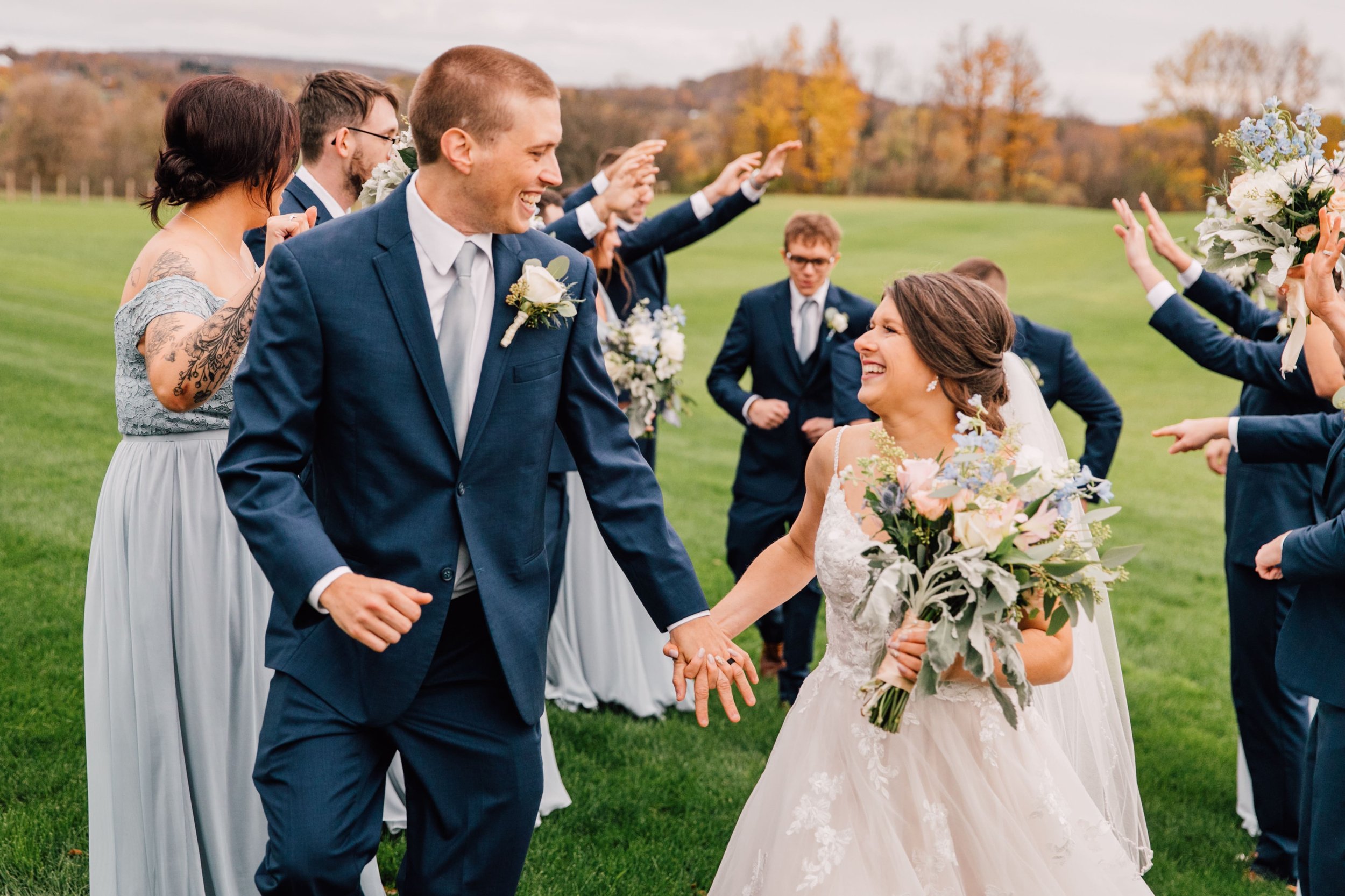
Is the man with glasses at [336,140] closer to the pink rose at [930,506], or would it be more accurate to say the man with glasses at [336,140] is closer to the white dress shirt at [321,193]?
the white dress shirt at [321,193]

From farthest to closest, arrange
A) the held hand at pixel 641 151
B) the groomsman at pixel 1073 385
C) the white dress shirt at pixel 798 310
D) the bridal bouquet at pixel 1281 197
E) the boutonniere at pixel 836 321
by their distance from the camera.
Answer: the white dress shirt at pixel 798 310
the boutonniere at pixel 836 321
the groomsman at pixel 1073 385
the held hand at pixel 641 151
the bridal bouquet at pixel 1281 197

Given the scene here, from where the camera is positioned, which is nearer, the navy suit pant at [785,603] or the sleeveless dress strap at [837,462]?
the sleeveless dress strap at [837,462]

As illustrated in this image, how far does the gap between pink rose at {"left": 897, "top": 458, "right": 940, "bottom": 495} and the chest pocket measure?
104cm

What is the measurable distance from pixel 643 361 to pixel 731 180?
119 centimetres

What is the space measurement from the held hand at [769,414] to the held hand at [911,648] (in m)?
4.32

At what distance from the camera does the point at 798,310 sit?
25.1ft

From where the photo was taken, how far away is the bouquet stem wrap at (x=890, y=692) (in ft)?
10.6

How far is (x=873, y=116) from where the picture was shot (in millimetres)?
77500

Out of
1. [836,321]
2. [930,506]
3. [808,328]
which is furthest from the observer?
[808,328]

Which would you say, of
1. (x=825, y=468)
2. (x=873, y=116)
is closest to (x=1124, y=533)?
(x=825, y=468)

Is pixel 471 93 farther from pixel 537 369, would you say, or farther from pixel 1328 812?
pixel 1328 812

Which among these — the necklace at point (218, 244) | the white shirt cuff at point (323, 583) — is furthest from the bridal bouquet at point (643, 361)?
the white shirt cuff at point (323, 583)

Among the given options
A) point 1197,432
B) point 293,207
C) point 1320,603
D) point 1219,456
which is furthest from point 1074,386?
point 293,207

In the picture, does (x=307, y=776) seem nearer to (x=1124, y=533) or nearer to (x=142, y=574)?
(x=142, y=574)
